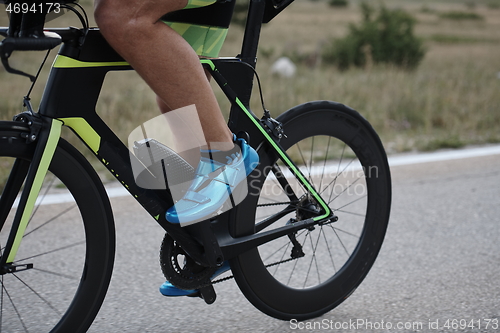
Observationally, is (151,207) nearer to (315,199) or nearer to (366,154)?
(315,199)

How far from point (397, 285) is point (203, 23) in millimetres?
1662

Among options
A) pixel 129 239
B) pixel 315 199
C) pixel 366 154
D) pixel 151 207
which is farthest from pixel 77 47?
pixel 129 239

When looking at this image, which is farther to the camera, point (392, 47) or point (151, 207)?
point (392, 47)

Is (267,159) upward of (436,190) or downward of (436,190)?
upward

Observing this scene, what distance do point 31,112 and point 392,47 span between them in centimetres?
1245

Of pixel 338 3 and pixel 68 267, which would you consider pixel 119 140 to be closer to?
pixel 68 267

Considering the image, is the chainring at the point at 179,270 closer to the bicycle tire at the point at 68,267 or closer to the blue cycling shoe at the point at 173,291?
the blue cycling shoe at the point at 173,291

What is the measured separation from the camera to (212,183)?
210 centimetres

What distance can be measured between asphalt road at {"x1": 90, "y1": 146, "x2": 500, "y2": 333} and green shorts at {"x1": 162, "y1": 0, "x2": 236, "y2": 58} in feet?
3.83

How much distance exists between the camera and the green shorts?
1996 millimetres

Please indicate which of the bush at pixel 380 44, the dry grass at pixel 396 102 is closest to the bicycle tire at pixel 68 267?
the dry grass at pixel 396 102

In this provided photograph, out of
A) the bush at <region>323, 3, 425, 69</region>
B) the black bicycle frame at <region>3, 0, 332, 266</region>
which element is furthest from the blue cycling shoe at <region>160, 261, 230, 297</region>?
the bush at <region>323, 3, 425, 69</region>

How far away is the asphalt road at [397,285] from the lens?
250 cm

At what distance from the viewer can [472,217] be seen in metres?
3.87
